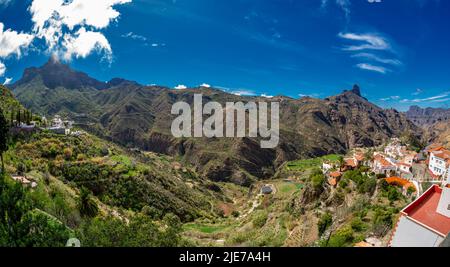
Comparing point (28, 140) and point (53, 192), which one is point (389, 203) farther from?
point (28, 140)

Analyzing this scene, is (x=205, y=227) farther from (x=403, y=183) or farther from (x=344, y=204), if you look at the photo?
(x=403, y=183)

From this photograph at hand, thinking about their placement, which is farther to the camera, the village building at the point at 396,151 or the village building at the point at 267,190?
the village building at the point at 267,190

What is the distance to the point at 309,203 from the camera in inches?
1510

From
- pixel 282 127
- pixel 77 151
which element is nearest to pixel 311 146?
pixel 282 127

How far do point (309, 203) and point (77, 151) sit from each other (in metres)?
35.7

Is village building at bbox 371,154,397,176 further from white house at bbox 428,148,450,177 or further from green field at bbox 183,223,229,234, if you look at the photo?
green field at bbox 183,223,229,234

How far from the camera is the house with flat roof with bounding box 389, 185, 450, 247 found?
10789mm

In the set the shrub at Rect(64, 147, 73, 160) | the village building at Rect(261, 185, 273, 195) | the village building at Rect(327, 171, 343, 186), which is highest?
the shrub at Rect(64, 147, 73, 160)

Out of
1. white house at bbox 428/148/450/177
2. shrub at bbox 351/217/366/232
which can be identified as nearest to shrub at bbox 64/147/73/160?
shrub at bbox 351/217/366/232

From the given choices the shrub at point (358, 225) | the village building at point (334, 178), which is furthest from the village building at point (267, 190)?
the shrub at point (358, 225)

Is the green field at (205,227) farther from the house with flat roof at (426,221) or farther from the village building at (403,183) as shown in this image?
the house with flat roof at (426,221)

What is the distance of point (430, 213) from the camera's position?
1155 centimetres

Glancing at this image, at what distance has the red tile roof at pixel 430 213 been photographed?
10813 mm

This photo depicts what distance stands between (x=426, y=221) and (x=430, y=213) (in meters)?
0.52
